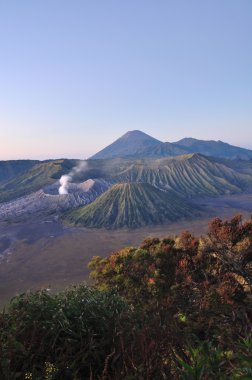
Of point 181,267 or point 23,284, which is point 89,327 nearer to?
point 181,267

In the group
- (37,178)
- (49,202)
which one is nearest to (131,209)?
(49,202)

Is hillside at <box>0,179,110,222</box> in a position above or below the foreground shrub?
below

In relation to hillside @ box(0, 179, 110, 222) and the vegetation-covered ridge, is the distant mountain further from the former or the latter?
the vegetation-covered ridge

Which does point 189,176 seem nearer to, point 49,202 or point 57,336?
point 49,202

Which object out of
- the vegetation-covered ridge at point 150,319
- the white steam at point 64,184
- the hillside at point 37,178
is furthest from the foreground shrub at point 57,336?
the hillside at point 37,178

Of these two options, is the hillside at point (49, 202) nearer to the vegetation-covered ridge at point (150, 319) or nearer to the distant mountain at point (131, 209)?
the distant mountain at point (131, 209)

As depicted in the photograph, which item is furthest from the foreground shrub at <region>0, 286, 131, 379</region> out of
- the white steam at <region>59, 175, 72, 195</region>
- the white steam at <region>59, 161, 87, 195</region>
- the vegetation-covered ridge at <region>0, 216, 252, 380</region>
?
the white steam at <region>59, 175, 72, 195</region>

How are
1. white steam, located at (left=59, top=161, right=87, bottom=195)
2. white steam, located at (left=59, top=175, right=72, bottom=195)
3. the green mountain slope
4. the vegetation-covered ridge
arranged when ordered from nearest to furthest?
the vegetation-covered ridge, white steam, located at (left=59, top=175, right=72, bottom=195), white steam, located at (left=59, top=161, right=87, bottom=195), the green mountain slope
